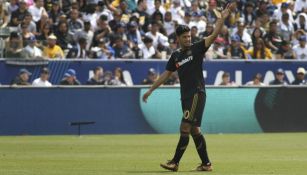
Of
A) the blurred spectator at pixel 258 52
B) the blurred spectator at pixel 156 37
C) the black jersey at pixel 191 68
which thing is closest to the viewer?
the black jersey at pixel 191 68

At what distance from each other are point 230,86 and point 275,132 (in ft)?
5.97

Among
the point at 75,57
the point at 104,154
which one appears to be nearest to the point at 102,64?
the point at 75,57

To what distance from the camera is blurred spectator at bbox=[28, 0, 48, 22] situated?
1090 inches

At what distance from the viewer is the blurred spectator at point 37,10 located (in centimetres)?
2769

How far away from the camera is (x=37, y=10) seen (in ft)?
91.3

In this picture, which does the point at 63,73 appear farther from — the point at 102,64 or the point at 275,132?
the point at 275,132

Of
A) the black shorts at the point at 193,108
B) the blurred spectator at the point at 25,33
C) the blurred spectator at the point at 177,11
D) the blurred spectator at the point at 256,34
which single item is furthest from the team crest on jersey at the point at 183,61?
the blurred spectator at the point at 177,11

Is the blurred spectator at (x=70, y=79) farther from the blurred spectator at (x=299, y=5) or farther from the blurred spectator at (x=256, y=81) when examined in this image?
the blurred spectator at (x=299, y=5)

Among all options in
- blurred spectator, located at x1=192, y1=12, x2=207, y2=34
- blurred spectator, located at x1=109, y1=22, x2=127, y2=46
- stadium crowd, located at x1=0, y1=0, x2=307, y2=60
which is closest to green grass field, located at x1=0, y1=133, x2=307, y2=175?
stadium crowd, located at x1=0, y1=0, x2=307, y2=60

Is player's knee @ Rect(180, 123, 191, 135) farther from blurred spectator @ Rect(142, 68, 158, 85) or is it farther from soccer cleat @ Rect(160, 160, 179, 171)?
blurred spectator @ Rect(142, 68, 158, 85)

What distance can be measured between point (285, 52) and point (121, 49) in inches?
220

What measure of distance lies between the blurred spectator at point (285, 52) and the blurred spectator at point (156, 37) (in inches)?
149

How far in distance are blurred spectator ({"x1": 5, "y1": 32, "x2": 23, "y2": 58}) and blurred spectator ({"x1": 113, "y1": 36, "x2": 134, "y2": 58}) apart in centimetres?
320

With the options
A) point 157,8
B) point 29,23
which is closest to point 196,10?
point 157,8
